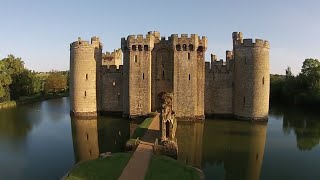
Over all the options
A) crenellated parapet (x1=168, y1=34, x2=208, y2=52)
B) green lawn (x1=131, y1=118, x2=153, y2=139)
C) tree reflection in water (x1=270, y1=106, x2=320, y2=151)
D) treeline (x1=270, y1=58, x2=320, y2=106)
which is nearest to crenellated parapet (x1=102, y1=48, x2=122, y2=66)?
crenellated parapet (x1=168, y1=34, x2=208, y2=52)

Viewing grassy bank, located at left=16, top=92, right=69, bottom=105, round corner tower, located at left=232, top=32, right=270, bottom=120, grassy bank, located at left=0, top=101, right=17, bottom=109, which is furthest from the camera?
grassy bank, located at left=16, top=92, right=69, bottom=105

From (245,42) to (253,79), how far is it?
353cm

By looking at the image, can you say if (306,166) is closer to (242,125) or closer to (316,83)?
(242,125)

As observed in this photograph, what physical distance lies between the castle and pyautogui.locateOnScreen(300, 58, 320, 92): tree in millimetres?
18490

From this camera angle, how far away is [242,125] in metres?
28.4

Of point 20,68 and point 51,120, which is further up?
point 20,68

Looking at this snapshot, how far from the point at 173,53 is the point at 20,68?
32972mm

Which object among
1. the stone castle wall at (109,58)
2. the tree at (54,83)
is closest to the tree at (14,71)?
the tree at (54,83)

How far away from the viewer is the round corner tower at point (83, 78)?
32.9 metres

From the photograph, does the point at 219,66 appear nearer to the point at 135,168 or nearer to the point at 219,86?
A: the point at 219,86

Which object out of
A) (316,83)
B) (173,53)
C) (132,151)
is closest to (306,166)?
(132,151)

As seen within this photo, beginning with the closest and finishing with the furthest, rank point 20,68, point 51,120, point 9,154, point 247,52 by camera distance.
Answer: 1. point 9,154
2. point 247,52
3. point 51,120
4. point 20,68

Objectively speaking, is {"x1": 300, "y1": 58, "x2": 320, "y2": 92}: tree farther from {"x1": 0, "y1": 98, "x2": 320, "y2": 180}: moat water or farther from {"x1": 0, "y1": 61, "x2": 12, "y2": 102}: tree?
{"x1": 0, "y1": 61, "x2": 12, "y2": 102}: tree

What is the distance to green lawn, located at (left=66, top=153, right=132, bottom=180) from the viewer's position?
13242 mm
